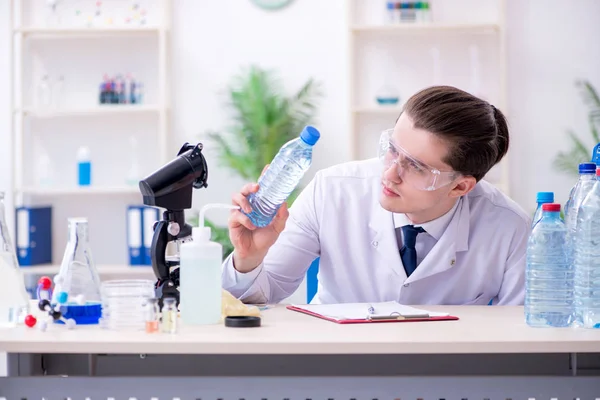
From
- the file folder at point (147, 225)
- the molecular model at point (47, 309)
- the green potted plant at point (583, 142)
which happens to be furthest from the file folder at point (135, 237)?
the molecular model at point (47, 309)

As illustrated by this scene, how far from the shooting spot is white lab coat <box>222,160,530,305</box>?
194 cm

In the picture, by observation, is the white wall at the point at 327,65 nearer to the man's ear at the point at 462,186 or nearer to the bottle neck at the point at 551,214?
the man's ear at the point at 462,186

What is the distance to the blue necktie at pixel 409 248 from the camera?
194 centimetres

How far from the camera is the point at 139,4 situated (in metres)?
4.34

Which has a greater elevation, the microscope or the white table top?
the microscope

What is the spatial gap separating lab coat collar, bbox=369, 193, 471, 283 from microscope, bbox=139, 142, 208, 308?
548 mm

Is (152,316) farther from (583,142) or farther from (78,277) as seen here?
(583,142)

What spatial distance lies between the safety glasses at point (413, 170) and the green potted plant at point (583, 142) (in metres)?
2.50

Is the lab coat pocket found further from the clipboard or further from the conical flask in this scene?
the conical flask

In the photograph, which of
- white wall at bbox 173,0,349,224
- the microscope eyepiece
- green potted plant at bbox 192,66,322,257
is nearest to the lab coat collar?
the microscope eyepiece

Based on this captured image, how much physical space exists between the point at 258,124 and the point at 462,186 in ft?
7.48

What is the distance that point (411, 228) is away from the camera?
196 centimetres

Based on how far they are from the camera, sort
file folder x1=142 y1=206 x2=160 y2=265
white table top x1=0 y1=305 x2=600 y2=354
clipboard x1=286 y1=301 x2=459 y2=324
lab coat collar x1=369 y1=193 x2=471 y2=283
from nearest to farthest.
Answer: white table top x1=0 y1=305 x2=600 y2=354 < clipboard x1=286 y1=301 x2=459 y2=324 < lab coat collar x1=369 y1=193 x2=471 y2=283 < file folder x1=142 y1=206 x2=160 y2=265

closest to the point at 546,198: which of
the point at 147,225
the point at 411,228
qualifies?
the point at 411,228
